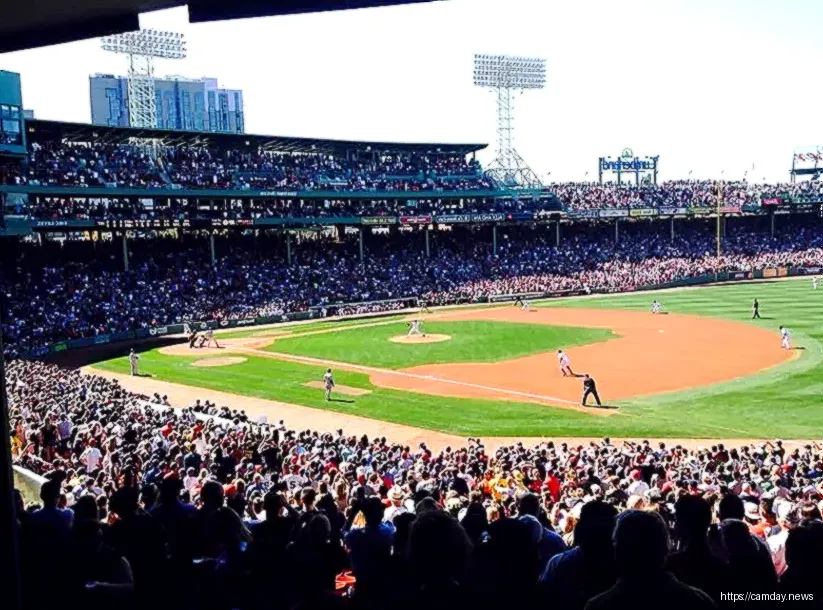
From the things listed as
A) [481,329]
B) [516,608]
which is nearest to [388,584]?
[516,608]

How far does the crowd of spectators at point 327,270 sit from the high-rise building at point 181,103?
9244cm

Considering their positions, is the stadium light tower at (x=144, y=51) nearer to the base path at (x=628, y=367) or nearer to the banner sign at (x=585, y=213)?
the banner sign at (x=585, y=213)

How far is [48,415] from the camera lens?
1888 centimetres

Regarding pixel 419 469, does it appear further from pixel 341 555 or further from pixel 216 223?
pixel 216 223

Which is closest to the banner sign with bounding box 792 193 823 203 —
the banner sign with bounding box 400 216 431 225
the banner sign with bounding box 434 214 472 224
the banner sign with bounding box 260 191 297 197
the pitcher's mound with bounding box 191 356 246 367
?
the banner sign with bounding box 434 214 472 224

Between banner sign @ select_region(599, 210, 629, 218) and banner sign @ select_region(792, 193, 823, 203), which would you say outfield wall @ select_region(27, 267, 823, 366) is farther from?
banner sign @ select_region(792, 193, 823, 203)

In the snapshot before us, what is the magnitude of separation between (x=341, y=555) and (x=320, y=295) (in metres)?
53.7

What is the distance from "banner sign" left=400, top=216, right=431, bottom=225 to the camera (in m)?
69.9

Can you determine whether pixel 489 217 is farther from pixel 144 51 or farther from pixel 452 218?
pixel 144 51

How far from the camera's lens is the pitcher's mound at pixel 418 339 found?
41.6 m

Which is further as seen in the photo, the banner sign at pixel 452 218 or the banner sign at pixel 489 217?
the banner sign at pixel 489 217

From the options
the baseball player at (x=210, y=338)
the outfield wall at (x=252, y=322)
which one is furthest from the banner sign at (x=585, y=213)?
the baseball player at (x=210, y=338)

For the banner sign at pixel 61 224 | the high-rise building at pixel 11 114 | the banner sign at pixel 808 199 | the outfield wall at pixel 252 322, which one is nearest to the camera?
the outfield wall at pixel 252 322

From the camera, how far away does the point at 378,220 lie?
225 feet
